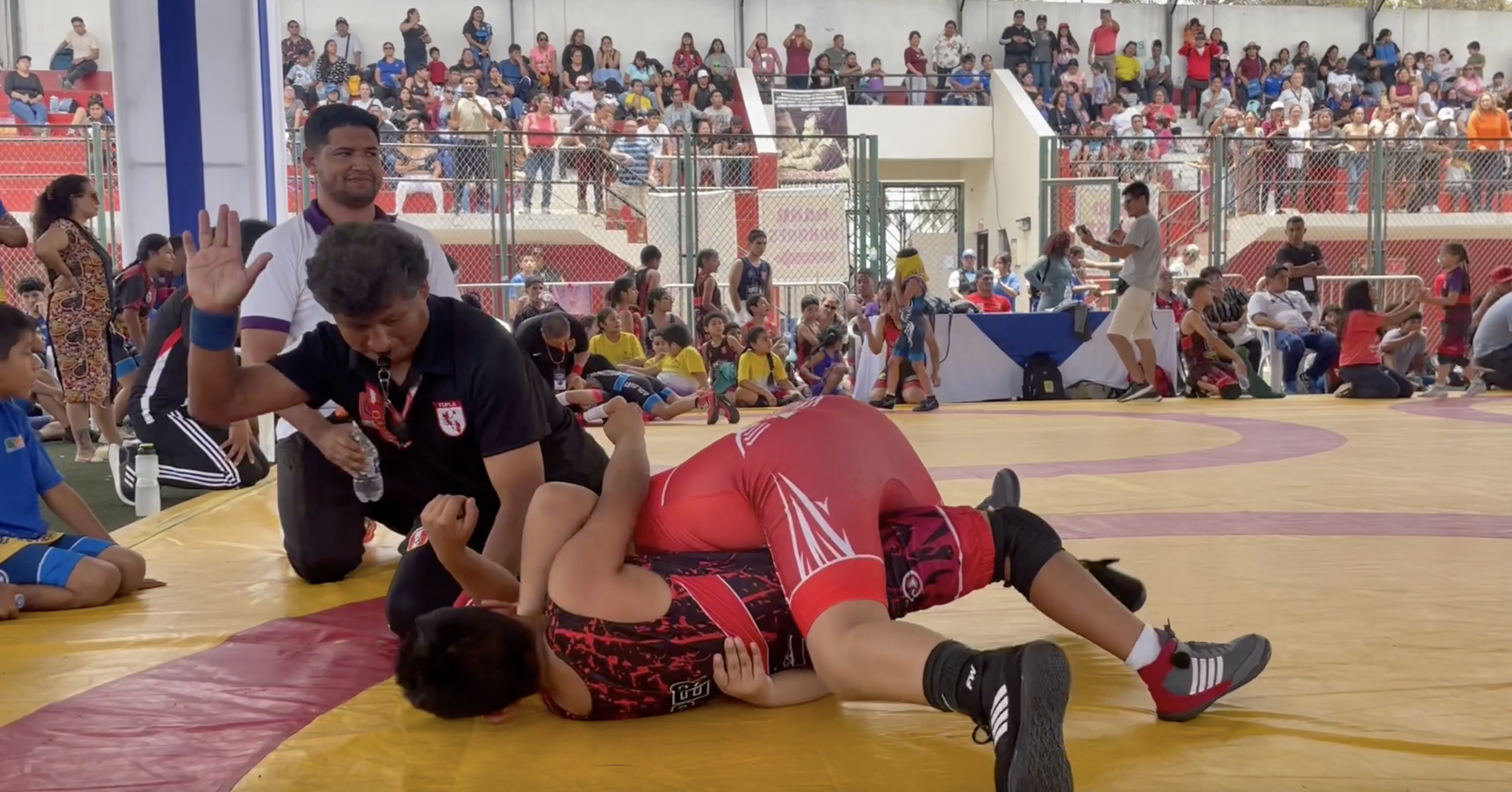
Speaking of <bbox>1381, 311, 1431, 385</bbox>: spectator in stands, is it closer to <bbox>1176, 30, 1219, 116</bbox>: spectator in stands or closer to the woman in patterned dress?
the woman in patterned dress

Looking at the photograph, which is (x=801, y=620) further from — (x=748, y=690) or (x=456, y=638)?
(x=456, y=638)

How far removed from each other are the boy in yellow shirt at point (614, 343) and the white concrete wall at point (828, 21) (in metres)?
10.8

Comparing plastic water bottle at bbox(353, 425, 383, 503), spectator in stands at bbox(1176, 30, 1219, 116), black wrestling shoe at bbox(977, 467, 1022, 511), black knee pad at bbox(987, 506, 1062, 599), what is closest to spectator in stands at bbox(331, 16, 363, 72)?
spectator in stands at bbox(1176, 30, 1219, 116)

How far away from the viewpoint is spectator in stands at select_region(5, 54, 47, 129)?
51.3ft

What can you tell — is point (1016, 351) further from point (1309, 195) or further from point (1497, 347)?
point (1309, 195)

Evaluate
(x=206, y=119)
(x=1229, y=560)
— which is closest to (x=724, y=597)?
(x=1229, y=560)

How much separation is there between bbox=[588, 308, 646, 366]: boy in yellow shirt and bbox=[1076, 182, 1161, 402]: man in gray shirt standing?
3.42 meters

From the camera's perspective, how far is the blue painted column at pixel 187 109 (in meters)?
6.25

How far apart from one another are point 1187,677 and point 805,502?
0.72m

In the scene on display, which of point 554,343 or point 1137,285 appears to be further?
point 1137,285

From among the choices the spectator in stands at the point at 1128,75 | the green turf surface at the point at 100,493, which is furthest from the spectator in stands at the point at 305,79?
the spectator in stands at the point at 1128,75

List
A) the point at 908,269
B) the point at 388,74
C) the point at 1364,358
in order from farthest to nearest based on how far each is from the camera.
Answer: the point at 388,74, the point at 908,269, the point at 1364,358

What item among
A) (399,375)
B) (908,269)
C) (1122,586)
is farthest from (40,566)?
(908,269)

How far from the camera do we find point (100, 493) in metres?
5.92
